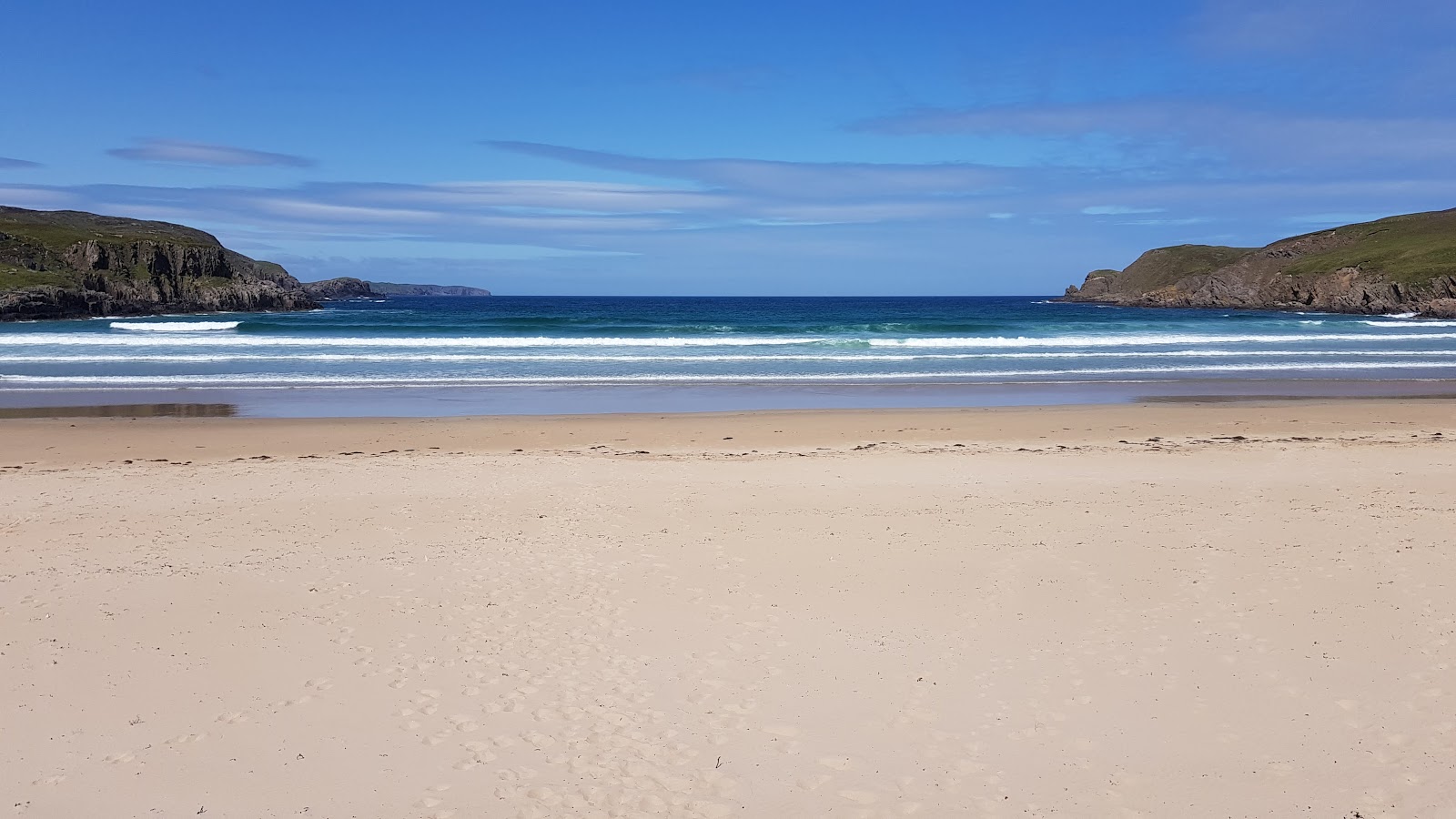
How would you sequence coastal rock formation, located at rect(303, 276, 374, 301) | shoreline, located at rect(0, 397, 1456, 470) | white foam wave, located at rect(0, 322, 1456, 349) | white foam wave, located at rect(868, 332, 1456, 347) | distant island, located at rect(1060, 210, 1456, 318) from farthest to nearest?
coastal rock formation, located at rect(303, 276, 374, 301), distant island, located at rect(1060, 210, 1456, 318), white foam wave, located at rect(868, 332, 1456, 347), white foam wave, located at rect(0, 322, 1456, 349), shoreline, located at rect(0, 397, 1456, 470)

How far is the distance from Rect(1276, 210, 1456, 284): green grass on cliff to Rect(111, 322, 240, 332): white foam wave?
6931 cm

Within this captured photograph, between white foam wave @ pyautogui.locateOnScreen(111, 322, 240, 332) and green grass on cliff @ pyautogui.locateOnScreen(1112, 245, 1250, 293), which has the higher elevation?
green grass on cliff @ pyautogui.locateOnScreen(1112, 245, 1250, 293)

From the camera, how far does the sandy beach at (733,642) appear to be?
13.4 feet

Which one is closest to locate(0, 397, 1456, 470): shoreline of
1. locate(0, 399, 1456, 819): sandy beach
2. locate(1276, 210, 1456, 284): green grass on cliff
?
locate(0, 399, 1456, 819): sandy beach

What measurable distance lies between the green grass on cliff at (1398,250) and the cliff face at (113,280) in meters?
77.6

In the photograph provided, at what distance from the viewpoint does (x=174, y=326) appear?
49562mm

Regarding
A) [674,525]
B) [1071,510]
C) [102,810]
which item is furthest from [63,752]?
[1071,510]

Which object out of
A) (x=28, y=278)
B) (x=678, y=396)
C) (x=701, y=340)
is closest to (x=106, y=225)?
(x=28, y=278)

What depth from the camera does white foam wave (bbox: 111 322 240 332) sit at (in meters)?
46.6

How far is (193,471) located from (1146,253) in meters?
107

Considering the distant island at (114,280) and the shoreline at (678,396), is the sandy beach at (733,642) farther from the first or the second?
the distant island at (114,280)

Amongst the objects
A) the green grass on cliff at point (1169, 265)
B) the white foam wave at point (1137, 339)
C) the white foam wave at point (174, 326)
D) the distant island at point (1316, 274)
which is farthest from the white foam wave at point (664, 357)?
the green grass on cliff at point (1169, 265)

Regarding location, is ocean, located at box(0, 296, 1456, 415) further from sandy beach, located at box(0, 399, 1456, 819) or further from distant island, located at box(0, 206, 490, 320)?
distant island, located at box(0, 206, 490, 320)

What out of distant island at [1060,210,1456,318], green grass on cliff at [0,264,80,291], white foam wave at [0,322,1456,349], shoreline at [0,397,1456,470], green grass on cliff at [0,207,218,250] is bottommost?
shoreline at [0,397,1456,470]
